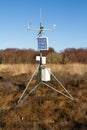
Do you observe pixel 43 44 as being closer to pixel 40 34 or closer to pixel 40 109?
pixel 40 34

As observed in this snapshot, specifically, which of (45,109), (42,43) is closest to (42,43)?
(42,43)

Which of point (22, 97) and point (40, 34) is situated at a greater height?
point (40, 34)

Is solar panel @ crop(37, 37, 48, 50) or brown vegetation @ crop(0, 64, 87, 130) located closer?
brown vegetation @ crop(0, 64, 87, 130)

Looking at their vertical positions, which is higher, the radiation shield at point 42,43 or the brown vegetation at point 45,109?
the radiation shield at point 42,43

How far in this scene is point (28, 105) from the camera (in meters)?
14.0

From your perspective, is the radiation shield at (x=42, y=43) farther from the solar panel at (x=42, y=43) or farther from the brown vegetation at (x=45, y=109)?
the brown vegetation at (x=45, y=109)

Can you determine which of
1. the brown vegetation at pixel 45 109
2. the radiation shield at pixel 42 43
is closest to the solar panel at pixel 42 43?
the radiation shield at pixel 42 43

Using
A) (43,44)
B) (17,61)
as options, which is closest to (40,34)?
(43,44)

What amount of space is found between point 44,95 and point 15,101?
3.94 feet

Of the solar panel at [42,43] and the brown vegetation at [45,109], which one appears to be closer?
the brown vegetation at [45,109]

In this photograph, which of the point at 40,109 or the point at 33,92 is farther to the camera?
the point at 33,92

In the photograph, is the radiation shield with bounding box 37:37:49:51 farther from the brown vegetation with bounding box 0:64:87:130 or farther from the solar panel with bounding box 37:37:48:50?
the brown vegetation with bounding box 0:64:87:130

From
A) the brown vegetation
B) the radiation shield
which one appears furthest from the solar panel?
the brown vegetation

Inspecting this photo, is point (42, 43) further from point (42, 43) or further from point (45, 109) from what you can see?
point (45, 109)
